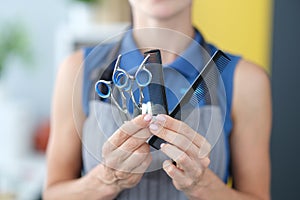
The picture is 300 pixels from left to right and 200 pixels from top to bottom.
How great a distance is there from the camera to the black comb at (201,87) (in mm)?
422

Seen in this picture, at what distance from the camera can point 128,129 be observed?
0.43 m

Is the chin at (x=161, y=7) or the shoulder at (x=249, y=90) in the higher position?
the chin at (x=161, y=7)

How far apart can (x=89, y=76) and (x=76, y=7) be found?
3.36 ft

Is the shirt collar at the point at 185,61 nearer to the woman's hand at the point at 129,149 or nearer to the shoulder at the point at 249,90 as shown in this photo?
the woman's hand at the point at 129,149

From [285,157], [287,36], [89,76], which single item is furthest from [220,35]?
[89,76]

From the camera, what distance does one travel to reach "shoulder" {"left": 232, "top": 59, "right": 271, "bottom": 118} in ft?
2.10

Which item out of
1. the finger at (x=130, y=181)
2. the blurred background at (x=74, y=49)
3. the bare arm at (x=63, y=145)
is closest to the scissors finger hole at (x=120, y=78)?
the finger at (x=130, y=181)

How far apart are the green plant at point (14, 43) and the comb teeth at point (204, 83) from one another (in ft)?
Result: 3.96

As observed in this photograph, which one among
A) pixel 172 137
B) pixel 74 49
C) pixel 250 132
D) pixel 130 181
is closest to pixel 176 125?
pixel 172 137

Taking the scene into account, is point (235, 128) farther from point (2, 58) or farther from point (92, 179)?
point (2, 58)

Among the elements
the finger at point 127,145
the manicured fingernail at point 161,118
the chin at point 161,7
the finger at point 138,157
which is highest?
the chin at point 161,7

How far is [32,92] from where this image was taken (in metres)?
1.75

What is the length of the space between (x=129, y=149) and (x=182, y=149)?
48 millimetres

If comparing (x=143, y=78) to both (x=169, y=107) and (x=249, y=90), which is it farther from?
(x=249, y=90)
